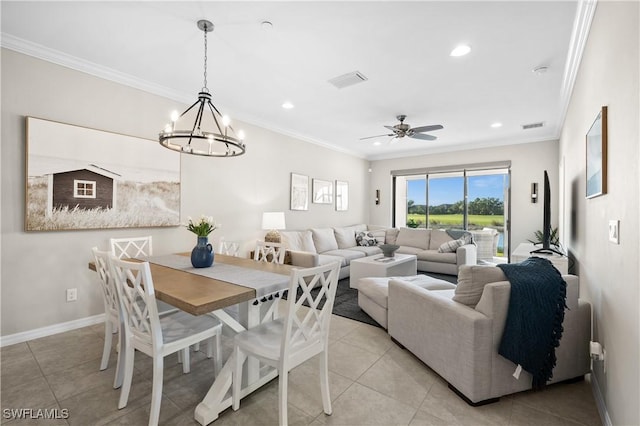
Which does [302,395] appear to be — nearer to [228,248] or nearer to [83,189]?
[228,248]

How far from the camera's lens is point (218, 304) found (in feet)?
5.00

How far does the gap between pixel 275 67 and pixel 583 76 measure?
115 inches

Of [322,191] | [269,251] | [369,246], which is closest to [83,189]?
[269,251]

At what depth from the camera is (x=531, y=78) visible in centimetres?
327

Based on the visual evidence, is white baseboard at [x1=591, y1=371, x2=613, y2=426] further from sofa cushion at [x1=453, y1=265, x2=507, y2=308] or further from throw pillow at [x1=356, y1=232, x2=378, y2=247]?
throw pillow at [x1=356, y1=232, x2=378, y2=247]

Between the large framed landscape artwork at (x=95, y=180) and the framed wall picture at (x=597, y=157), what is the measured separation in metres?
4.04

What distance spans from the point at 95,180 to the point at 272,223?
230 cm

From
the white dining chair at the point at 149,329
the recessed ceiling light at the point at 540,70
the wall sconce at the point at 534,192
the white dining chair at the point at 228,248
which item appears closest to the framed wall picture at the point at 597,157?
the recessed ceiling light at the point at 540,70

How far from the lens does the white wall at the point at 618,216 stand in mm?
1290

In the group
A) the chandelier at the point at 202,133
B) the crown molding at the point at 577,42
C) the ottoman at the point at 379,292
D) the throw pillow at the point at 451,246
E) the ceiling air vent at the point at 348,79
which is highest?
the ceiling air vent at the point at 348,79

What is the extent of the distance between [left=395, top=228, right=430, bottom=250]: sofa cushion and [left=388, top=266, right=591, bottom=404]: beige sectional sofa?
13.9ft

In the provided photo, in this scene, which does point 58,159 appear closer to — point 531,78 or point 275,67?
point 275,67

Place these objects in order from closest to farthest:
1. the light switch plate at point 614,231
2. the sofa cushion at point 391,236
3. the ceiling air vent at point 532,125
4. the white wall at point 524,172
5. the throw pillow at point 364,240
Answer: the light switch plate at point 614,231 < the ceiling air vent at point 532,125 < the white wall at point 524,172 < the throw pillow at point 364,240 < the sofa cushion at point 391,236

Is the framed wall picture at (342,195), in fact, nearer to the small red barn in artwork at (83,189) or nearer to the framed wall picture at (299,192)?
the framed wall picture at (299,192)
